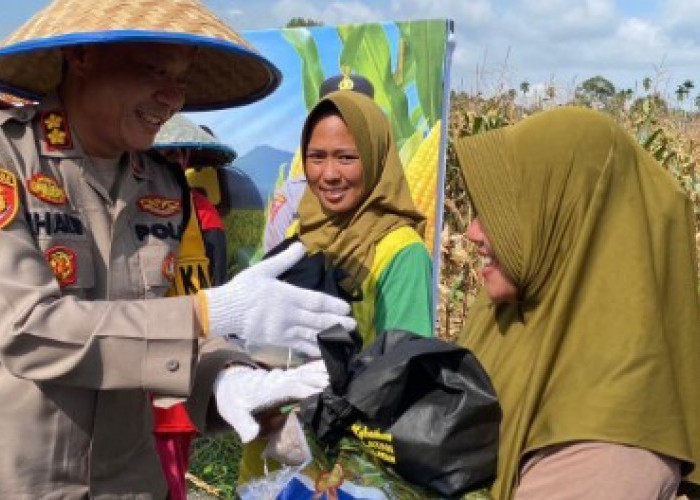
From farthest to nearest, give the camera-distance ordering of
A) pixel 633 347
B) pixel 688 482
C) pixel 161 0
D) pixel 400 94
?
pixel 400 94 → pixel 161 0 → pixel 688 482 → pixel 633 347

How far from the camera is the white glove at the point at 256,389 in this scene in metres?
1.75

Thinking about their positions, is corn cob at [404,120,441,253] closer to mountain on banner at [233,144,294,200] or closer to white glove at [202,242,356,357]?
mountain on banner at [233,144,294,200]

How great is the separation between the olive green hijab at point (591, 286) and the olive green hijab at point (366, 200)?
125 cm

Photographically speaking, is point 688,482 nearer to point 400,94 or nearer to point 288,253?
point 288,253

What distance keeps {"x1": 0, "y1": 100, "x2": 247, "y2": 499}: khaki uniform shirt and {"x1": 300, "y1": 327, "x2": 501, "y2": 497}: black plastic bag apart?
0.34 m

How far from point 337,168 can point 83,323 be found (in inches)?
61.0

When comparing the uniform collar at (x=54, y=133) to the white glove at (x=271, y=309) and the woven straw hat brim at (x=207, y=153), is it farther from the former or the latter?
the woven straw hat brim at (x=207, y=153)

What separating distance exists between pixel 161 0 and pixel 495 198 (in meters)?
0.79

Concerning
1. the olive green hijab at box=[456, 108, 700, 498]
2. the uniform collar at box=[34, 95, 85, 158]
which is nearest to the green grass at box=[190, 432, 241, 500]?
the uniform collar at box=[34, 95, 85, 158]

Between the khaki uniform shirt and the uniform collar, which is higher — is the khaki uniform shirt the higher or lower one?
the lower one

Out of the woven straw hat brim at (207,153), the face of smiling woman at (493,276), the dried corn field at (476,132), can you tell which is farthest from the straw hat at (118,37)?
the dried corn field at (476,132)

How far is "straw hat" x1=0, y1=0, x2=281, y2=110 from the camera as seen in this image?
1707 millimetres

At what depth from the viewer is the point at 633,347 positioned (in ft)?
4.80

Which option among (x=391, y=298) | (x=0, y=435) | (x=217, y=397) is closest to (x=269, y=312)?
(x=217, y=397)
